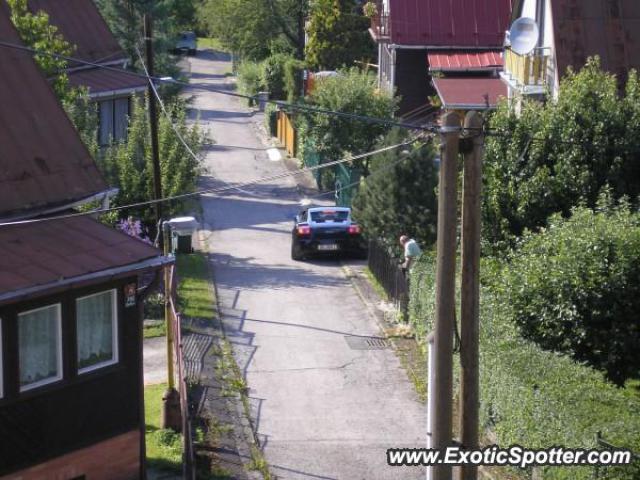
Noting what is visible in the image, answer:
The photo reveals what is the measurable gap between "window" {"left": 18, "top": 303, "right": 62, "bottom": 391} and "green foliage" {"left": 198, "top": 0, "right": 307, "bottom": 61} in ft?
139

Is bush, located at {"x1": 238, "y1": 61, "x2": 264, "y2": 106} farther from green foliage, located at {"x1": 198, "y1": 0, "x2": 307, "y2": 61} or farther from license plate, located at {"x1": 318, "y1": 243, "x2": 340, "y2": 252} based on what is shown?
license plate, located at {"x1": 318, "y1": 243, "x2": 340, "y2": 252}

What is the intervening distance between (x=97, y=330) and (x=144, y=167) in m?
12.7

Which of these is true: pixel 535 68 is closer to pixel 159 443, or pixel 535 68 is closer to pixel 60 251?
pixel 159 443

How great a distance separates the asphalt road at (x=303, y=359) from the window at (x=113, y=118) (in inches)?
151

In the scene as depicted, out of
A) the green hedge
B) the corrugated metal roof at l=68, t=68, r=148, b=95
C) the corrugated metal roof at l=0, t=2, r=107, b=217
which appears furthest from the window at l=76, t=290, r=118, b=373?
the corrugated metal roof at l=68, t=68, r=148, b=95

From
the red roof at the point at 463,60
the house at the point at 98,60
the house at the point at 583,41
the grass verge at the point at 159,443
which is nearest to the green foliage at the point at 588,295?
the grass verge at the point at 159,443

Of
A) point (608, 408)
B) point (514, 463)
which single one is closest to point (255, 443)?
point (514, 463)

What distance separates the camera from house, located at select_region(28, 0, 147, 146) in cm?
3400

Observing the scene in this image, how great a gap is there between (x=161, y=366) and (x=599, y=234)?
8.48 m

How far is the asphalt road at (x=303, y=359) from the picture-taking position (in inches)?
706

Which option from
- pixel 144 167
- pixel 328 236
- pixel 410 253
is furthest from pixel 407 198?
pixel 144 167

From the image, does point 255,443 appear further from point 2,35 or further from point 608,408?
point 2,35

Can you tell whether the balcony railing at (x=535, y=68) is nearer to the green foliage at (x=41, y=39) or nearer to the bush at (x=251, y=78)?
the green foliage at (x=41, y=39)

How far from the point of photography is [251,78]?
57031 millimetres
